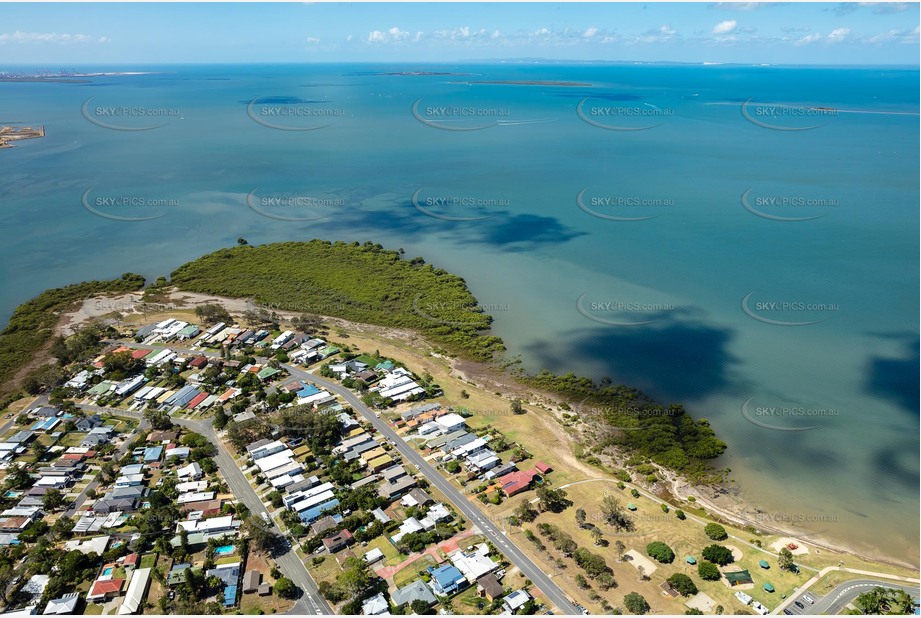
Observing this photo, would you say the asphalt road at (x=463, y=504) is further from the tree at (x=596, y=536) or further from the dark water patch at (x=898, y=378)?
the dark water patch at (x=898, y=378)

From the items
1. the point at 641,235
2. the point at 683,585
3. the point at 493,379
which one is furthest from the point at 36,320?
the point at 641,235

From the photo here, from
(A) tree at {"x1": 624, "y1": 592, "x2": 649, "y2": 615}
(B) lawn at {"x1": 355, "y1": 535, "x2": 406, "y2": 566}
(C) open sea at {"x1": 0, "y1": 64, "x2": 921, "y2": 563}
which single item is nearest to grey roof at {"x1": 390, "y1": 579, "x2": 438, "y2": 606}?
(B) lawn at {"x1": 355, "y1": 535, "x2": 406, "y2": 566}

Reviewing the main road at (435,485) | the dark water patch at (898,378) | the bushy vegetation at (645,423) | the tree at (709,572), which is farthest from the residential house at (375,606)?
the dark water patch at (898,378)

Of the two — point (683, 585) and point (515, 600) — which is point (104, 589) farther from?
point (683, 585)

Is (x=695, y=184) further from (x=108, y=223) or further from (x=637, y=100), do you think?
(x=637, y=100)

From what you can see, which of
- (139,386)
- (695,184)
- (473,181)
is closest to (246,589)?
(139,386)
